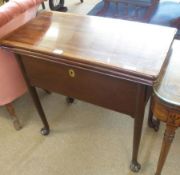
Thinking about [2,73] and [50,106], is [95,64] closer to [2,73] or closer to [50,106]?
[2,73]

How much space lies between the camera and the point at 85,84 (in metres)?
1.02

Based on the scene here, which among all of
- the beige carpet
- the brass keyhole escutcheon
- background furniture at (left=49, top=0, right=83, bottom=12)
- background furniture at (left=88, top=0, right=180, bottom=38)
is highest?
the brass keyhole escutcheon

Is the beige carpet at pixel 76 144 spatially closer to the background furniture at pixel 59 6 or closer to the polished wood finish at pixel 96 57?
the polished wood finish at pixel 96 57

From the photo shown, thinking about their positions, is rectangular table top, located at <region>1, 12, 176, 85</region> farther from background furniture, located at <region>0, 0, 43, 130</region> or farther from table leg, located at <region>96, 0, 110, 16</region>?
table leg, located at <region>96, 0, 110, 16</region>

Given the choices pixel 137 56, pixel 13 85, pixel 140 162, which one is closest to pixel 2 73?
pixel 13 85

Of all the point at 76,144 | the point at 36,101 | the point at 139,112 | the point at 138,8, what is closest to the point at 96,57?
the point at 139,112

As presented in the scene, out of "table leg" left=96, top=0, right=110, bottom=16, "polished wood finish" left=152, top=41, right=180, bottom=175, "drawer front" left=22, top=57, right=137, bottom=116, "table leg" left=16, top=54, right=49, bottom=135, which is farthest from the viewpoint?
"table leg" left=96, top=0, right=110, bottom=16

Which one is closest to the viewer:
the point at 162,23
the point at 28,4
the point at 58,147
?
the point at 28,4

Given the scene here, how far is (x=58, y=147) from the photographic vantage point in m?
1.46

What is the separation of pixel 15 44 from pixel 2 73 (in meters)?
0.39

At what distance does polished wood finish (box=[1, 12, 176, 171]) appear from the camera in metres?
0.86

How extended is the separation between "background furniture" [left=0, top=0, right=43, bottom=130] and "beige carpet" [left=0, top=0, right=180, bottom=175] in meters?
0.15

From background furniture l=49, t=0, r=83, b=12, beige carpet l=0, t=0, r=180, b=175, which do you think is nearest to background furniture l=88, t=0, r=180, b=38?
beige carpet l=0, t=0, r=180, b=175

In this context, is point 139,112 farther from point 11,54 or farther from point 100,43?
point 11,54
